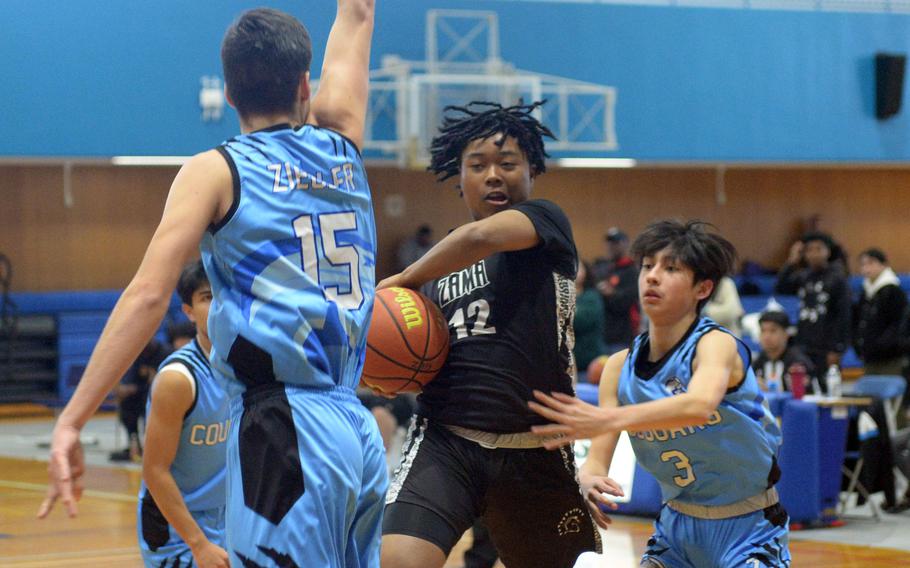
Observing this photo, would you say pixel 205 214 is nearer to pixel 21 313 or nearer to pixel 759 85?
pixel 21 313

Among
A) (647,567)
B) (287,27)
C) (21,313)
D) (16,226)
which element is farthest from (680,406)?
(16,226)

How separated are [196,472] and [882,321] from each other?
27.6ft

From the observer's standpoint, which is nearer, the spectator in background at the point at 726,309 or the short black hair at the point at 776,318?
the short black hair at the point at 776,318

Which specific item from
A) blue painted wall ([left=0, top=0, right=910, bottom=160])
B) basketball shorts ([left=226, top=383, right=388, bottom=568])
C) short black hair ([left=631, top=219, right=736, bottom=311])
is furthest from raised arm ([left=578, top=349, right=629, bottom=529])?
blue painted wall ([left=0, top=0, right=910, bottom=160])

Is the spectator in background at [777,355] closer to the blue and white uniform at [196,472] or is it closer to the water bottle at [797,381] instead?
the water bottle at [797,381]

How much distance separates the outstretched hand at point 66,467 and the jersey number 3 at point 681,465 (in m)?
2.08

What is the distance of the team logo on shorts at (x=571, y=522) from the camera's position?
161 inches

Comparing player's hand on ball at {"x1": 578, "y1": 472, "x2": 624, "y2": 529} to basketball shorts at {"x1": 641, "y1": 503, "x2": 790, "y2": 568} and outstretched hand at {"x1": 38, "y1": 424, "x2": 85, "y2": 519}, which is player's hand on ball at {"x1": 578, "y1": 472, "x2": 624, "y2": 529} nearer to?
basketball shorts at {"x1": 641, "y1": 503, "x2": 790, "y2": 568}

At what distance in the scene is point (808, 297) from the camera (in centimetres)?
1141

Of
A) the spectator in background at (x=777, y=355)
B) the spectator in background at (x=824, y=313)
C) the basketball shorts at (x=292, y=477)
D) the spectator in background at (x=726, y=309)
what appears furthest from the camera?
the spectator in background at (x=726, y=309)

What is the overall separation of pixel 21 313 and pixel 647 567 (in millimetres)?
Answer: 13387

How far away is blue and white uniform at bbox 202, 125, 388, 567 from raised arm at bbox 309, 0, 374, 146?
0.14 metres

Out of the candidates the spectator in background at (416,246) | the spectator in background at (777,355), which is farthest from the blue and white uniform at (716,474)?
the spectator in background at (416,246)

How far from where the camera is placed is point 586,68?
56.9ft
